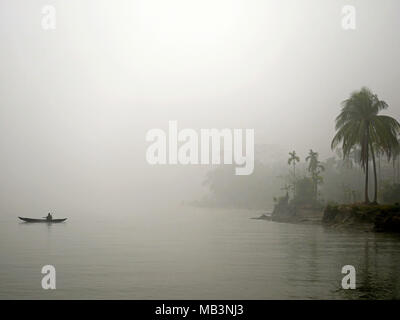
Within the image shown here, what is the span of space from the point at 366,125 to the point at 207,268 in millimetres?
39581

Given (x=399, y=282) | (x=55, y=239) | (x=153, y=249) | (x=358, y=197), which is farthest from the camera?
(x=358, y=197)

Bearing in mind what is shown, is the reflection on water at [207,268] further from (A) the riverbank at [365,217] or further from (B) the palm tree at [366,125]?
(B) the palm tree at [366,125]

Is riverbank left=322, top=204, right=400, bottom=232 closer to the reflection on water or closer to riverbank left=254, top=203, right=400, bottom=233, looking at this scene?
riverbank left=254, top=203, right=400, bottom=233

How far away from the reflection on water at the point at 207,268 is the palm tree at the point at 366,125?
60.8 feet

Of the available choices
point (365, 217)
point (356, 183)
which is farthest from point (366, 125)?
point (356, 183)

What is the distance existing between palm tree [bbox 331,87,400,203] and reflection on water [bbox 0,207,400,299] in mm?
18532

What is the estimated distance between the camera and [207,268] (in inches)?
1081

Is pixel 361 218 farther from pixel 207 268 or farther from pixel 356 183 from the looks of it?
pixel 356 183

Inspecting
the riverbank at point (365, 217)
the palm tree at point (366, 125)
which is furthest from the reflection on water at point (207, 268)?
the palm tree at point (366, 125)

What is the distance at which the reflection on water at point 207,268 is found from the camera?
20.2 metres
